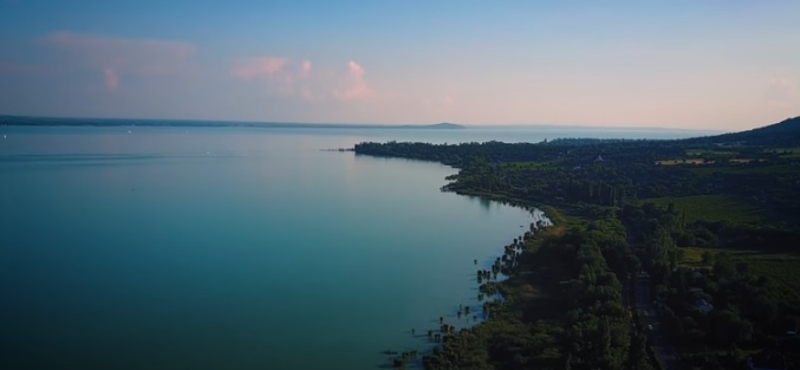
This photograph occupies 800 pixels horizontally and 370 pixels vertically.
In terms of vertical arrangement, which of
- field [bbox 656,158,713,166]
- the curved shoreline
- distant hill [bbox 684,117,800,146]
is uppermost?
distant hill [bbox 684,117,800,146]

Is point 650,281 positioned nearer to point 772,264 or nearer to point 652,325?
point 652,325

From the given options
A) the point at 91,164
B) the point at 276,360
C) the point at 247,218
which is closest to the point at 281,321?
the point at 276,360

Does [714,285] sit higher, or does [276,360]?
[714,285]

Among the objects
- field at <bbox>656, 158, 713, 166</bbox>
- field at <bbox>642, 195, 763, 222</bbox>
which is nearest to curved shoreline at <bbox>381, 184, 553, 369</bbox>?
field at <bbox>642, 195, 763, 222</bbox>

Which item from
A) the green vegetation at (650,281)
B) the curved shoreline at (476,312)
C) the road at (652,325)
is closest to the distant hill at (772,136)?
the green vegetation at (650,281)

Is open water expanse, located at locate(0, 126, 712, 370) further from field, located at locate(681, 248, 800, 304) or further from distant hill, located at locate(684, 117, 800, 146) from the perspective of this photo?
distant hill, located at locate(684, 117, 800, 146)

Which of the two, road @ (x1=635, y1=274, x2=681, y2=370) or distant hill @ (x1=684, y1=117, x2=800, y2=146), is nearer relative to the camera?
road @ (x1=635, y1=274, x2=681, y2=370)

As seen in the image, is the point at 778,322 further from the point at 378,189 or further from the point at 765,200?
the point at 378,189
